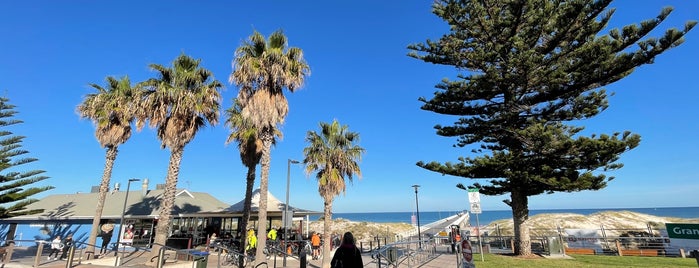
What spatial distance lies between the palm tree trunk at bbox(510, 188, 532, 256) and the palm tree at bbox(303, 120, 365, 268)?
25.5ft

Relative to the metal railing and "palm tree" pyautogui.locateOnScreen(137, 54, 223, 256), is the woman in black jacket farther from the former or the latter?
"palm tree" pyautogui.locateOnScreen(137, 54, 223, 256)

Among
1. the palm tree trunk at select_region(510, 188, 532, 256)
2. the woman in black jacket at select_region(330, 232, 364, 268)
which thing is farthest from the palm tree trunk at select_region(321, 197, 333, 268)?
the woman in black jacket at select_region(330, 232, 364, 268)

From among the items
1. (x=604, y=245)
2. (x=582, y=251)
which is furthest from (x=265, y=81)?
(x=604, y=245)

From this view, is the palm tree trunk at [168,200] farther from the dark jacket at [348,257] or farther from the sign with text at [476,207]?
the sign with text at [476,207]

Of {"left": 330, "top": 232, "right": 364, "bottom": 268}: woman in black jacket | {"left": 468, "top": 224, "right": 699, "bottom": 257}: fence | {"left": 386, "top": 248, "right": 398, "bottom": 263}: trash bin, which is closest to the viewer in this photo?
{"left": 330, "top": 232, "right": 364, "bottom": 268}: woman in black jacket

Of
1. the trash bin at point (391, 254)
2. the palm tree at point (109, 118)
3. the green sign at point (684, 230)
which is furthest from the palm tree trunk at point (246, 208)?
the green sign at point (684, 230)

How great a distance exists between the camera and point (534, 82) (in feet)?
52.0

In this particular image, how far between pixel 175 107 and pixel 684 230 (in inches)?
634

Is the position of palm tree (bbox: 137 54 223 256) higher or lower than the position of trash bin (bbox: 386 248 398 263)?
higher

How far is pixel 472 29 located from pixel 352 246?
14582 millimetres

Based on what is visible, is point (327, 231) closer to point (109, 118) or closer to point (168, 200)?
point (168, 200)

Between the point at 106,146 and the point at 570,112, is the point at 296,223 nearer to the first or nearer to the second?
the point at 106,146

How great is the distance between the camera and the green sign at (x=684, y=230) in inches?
235

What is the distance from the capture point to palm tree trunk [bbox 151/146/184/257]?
13.5 metres
